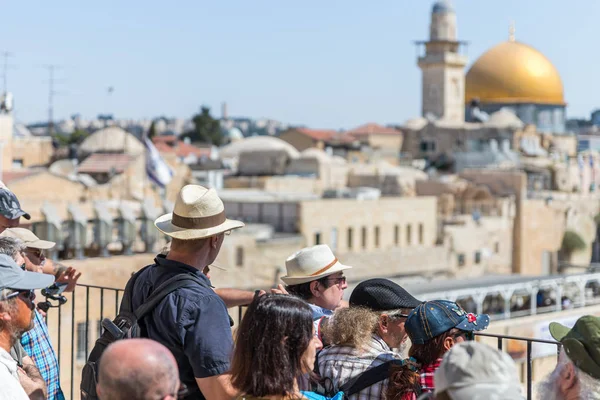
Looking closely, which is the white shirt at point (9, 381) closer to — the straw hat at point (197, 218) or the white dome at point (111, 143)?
the straw hat at point (197, 218)

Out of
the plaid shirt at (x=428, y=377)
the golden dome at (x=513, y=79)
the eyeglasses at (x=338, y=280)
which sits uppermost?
the golden dome at (x=513, y=79)

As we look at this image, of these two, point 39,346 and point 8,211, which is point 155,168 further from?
point 39,346

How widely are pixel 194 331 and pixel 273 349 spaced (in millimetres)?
354

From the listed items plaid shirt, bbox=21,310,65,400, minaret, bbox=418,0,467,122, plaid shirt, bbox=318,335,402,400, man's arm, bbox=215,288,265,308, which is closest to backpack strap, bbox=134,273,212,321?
plaid shirt, bbox=318,335,402,400

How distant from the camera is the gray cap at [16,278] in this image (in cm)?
358

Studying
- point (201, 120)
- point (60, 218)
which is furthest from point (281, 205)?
point (201, 120)

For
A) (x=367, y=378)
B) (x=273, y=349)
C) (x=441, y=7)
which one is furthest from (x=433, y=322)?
(x=441, y=7)

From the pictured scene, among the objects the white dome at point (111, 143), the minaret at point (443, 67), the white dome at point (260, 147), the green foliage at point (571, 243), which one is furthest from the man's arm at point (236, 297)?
the minaret at point (443, 67)

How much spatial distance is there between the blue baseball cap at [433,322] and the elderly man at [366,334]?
33 centimetres

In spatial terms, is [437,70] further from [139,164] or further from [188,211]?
[188,211]

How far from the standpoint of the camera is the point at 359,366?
4008mm

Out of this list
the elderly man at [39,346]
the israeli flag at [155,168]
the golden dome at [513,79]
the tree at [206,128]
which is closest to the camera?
the elderly man at [39,346]

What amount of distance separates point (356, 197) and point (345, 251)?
2909mm

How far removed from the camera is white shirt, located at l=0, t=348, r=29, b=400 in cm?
341
